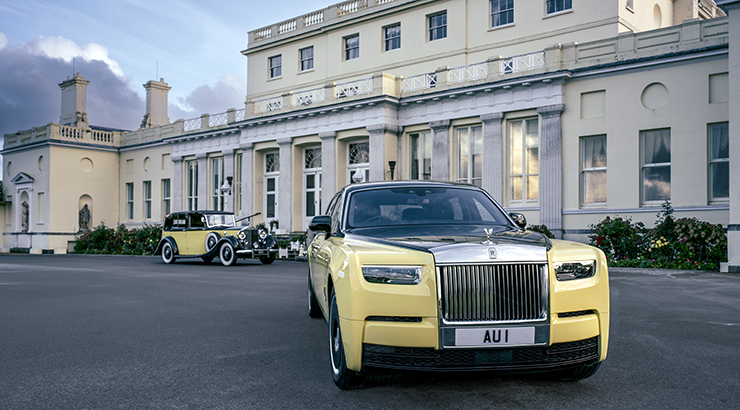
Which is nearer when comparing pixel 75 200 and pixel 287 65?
pixel 287 65

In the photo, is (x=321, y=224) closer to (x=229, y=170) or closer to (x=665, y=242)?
(x=665, y=242)

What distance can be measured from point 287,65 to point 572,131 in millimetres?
17274

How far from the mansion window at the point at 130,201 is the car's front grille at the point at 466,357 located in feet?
132

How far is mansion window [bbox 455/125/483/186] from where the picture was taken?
78.6ft

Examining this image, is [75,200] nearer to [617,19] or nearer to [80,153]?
[80,153]

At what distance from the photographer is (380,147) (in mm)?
25422

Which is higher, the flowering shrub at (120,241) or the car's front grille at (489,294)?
the car's front grille at (489,294)

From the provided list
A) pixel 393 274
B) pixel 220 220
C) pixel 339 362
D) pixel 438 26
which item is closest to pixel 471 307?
pixel 393 274

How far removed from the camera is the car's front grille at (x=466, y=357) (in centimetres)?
408

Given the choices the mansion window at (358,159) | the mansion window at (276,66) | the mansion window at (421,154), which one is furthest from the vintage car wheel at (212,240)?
the mansion window at (276,66)

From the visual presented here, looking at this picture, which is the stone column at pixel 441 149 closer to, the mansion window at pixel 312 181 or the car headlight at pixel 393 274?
the mansion window at pixel 312 181

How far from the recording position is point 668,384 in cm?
469

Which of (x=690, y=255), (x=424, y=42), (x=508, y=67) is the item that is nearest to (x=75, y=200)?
(x=424, y=42)

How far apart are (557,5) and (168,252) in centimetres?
1773
